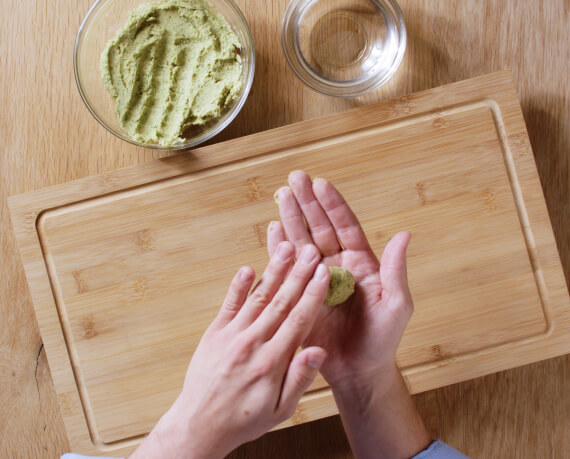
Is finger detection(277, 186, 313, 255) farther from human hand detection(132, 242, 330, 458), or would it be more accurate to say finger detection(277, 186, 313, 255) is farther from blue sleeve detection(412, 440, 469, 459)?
blue sleeve detection(412, 440, 469, 459)

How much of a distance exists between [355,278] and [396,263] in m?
0.11

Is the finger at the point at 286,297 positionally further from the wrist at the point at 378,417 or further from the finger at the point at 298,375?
the wrist at the point at 378,417

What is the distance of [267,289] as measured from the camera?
73 cm

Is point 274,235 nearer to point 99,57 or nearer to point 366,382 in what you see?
point 366,382

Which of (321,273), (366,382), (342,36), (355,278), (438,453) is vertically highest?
(342,36)

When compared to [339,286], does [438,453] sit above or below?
below

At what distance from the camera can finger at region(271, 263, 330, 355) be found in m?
0.67

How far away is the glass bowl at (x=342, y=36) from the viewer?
97 cm

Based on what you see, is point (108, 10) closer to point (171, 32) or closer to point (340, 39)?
point (171, 32)

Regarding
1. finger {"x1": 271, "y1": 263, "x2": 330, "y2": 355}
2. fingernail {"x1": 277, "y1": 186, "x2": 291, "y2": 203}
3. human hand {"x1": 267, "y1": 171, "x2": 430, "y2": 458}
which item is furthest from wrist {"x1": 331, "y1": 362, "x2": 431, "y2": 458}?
fingernail {"x1": 277, "y1": 186, "x2": 291, "y2": 203}

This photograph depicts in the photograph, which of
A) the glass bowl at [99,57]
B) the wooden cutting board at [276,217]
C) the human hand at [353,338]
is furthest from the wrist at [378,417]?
the glass bowl at [99,57]

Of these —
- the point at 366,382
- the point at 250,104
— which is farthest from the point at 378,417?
the point at 250,104

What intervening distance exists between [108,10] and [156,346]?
2.16 ft

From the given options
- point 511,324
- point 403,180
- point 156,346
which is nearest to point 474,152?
point 403,180
